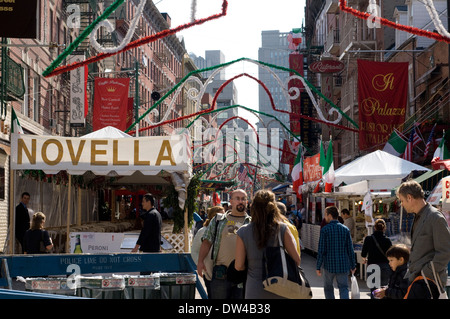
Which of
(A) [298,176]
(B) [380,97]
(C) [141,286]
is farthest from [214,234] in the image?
(A) [298,176]

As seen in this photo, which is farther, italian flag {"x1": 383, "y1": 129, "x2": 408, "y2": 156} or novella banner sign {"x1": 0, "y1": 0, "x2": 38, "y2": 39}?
italian flag {"x1": 383, "y1": 129, "x2": 408, "y2": 156}

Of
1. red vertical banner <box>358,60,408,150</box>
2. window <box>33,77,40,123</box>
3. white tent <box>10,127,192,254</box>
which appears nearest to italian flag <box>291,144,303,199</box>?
red vertical banner <box>358,60,408,150</box>

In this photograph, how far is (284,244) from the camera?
643cm

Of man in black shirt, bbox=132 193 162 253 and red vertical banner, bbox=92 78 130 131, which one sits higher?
red vertical banner, bbox=92 78 130 131

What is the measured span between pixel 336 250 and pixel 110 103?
20609 millimetres

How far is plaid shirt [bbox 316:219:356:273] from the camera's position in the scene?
1085cm

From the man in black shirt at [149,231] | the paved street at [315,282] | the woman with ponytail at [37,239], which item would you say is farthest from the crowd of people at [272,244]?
the woman with ponytail at [37,239]

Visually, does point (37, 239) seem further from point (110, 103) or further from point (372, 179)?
point (110, 103)

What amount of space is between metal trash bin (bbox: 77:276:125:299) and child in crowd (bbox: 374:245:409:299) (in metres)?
2.96

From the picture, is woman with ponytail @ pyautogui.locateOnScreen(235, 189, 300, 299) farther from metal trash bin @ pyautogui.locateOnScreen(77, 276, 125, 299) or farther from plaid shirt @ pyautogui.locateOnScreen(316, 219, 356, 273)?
plaid shirt @ pyautogui.locateOnScreen(316, 219, 356, 273)

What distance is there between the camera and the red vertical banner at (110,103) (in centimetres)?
2983

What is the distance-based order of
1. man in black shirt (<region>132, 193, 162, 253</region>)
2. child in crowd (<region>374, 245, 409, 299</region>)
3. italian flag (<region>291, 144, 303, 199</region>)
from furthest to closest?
Result: 1. italian flag (<region>291, 144, 303, 199</region>)
2. man in black shirt (<region>132, 193, 162, 253</region>)
3. child in crowd (<region>374, 245, 409, 299</region>)
